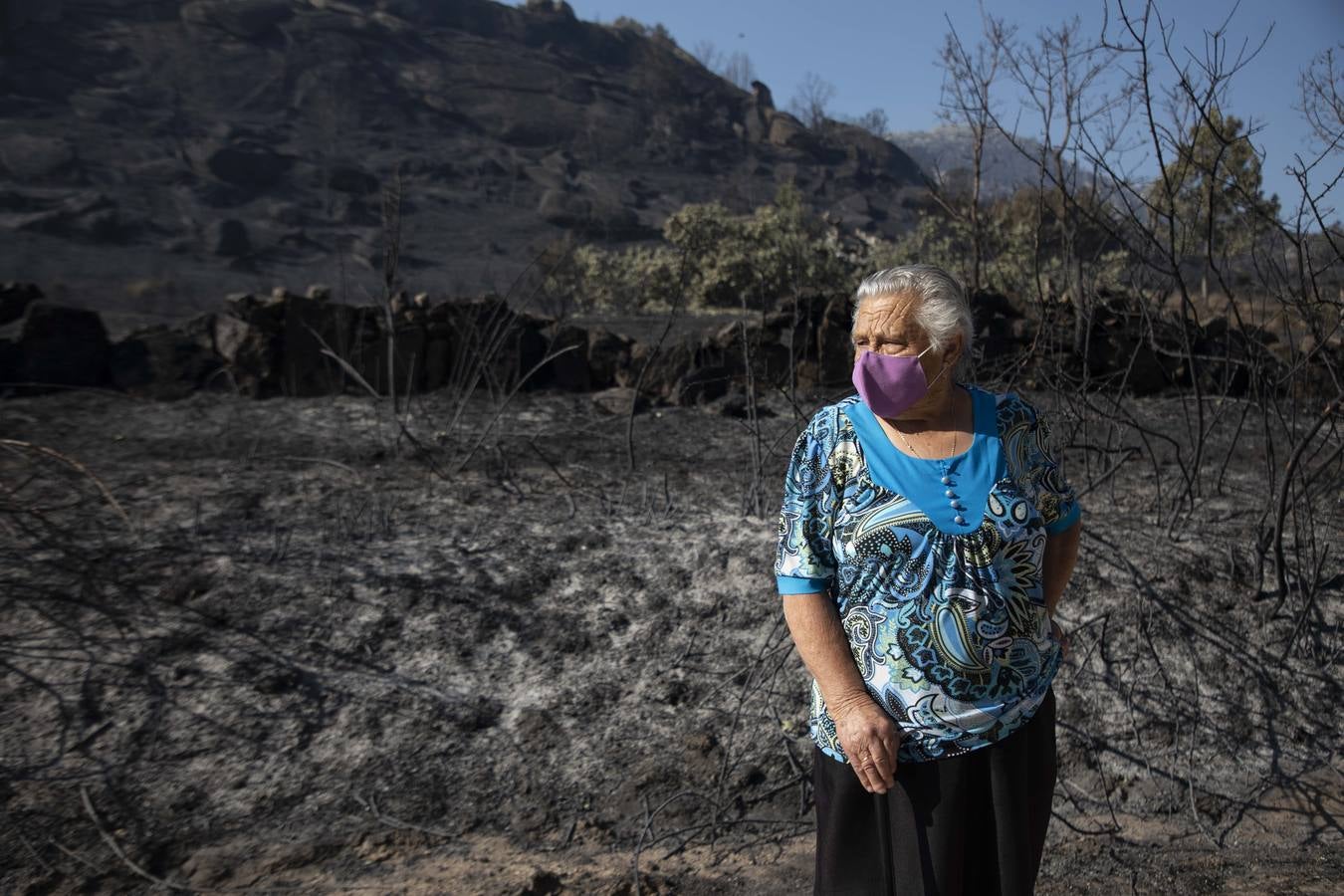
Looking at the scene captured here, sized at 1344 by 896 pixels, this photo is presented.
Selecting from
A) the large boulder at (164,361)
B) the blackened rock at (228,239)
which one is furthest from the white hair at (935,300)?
the blackened rock at (228,239)

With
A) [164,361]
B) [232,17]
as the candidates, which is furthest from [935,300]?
[232,17]

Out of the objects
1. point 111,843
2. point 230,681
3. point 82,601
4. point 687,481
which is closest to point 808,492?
point 111,843

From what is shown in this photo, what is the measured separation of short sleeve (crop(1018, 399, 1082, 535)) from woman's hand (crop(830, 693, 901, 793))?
1.35 ft

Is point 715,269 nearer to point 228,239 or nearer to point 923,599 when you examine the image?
point 923,599

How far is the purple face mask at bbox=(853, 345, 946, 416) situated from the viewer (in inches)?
61.4

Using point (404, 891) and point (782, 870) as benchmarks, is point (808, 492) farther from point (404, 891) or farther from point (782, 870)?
point (404, 891)

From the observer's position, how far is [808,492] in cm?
160

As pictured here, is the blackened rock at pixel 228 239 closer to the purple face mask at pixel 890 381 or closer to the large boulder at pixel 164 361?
the large boulder at pixel 164 361

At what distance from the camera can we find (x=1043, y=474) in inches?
64.2

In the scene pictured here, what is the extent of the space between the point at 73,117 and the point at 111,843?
1822 inches

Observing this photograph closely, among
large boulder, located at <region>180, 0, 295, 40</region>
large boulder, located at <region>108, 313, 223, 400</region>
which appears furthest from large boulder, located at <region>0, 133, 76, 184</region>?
large boulder, located at <region>108, 313, 223, 400</region>

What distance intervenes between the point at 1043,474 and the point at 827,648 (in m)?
0.44

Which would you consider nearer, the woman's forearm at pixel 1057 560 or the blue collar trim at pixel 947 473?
the blue collar trim at pixel 947 473

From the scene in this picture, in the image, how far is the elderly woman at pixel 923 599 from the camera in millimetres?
1547
